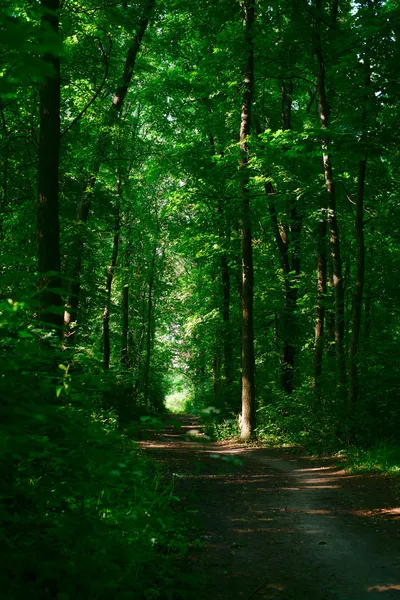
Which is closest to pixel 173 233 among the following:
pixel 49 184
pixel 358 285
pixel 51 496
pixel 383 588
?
pixel 358 285

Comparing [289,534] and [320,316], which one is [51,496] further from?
[320,316]

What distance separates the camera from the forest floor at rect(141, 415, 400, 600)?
13.8 ft

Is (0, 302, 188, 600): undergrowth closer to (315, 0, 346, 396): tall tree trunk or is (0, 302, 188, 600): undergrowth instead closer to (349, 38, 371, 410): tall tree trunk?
(349, 38, 371, 410): tall tree trunk

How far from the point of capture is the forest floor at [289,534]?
4219 mm

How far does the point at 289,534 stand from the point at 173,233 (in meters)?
18.2

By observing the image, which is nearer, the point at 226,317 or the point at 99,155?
the point at 99,155

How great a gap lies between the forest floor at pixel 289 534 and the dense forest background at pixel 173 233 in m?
0.53

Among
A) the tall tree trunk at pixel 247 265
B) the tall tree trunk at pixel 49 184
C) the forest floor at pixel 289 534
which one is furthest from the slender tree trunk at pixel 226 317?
the tall tree trunk at pixel 49 184

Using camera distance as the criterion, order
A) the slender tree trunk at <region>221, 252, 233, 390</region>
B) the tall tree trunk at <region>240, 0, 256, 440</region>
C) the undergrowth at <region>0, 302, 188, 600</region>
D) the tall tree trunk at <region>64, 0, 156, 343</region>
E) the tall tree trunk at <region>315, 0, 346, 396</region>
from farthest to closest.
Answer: the slender tree trunk at <region>221, 252, 233, 390</region>
the tall tree trunk at <region>240, 0, 256, 440</region>
the tall tree trunk at <region>64, 0, 156, 343</region>
the tall tree trunk at <region>315, 0, 346, 396</region>
the undergrowth at <region>0, 302, 188, 600</region>

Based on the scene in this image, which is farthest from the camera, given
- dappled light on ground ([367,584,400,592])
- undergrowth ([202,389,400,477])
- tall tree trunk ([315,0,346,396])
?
tall tree trunk ([315,0,346,396])

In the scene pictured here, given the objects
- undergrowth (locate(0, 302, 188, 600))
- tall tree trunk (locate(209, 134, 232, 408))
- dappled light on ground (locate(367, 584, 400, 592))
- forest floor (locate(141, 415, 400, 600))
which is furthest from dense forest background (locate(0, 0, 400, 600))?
dappled light on ground (locate(367, 584, 400, 592))

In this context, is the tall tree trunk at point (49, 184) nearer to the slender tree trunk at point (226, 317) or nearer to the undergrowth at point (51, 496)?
the undergrowth at point (51, 496)

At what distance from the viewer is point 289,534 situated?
577 centimetres

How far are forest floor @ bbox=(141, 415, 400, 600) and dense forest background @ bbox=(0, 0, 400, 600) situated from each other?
1.75 ft
